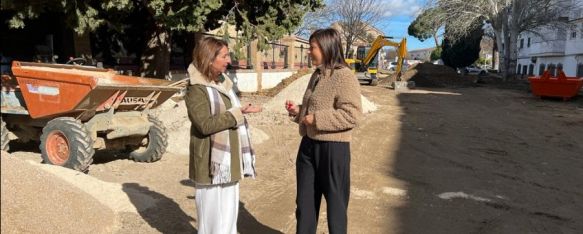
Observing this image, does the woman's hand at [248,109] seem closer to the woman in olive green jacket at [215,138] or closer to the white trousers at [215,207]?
the woman in olive green jacket at [215,138]

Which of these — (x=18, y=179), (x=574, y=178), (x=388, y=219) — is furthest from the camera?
(x=574, y=178)

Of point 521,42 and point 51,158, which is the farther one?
point 521,42

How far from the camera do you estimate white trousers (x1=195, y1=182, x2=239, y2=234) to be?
3230 mm

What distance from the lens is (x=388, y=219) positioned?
4941 mm

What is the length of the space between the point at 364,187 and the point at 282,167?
1554 mm

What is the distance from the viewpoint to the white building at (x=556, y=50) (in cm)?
4078

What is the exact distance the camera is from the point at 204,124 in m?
3.02

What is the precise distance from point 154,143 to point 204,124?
429 centimetres

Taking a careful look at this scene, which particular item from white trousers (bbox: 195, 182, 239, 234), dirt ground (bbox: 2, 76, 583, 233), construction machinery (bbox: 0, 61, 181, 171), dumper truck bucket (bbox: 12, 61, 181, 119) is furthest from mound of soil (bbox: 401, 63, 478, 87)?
white trousers (bbox: 195, 182, 239, 234)

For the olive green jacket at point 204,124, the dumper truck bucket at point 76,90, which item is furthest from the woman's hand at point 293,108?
the dumper truck bucket at point 76,90

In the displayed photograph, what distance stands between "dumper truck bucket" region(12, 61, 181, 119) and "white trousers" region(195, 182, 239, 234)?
3.13m

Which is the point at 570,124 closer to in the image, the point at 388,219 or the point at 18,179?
the point at 388,219

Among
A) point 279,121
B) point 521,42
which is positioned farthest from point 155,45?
point 521,42

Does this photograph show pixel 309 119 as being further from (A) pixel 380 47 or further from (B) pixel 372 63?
(B) pixel 372 63
